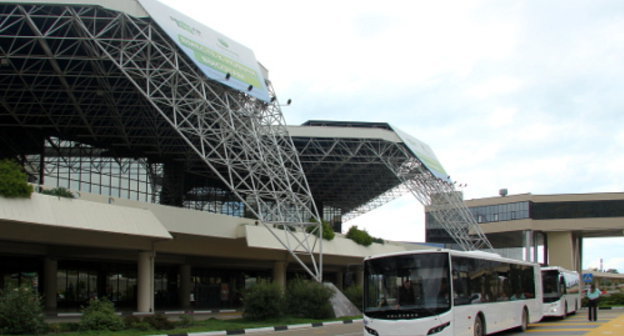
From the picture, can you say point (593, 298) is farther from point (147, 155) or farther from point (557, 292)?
point (147, 155)

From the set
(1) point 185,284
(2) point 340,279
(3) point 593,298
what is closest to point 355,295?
(3) point 593,298

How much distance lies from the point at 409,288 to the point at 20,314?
41.5 feet

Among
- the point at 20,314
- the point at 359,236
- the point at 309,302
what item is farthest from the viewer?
the point at 359,236

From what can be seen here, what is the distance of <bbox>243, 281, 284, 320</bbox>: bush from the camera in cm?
3095

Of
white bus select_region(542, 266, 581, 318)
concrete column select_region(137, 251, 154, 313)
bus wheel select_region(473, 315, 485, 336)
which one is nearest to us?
bus wheel select_region(473, 315, 485, 336)

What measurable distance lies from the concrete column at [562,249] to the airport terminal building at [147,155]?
811 inches

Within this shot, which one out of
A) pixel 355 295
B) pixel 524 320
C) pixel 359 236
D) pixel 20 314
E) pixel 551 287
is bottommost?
pixel 355 295

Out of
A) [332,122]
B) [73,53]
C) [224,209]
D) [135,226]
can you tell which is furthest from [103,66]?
[224,209]

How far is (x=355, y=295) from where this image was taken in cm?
3788

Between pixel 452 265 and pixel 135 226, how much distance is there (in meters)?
18.5

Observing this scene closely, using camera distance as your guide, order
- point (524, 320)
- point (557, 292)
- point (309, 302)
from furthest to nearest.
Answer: point (309, 302), point (557, 292), point (524, 320)

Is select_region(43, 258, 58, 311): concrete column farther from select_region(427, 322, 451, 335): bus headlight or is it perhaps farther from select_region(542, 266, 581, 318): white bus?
select_region(427, 322, 451, 335): bus headlight

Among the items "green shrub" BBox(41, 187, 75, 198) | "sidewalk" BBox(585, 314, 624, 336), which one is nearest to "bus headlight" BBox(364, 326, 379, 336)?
"sidewalk" BBox(585, 314, 624, 336)

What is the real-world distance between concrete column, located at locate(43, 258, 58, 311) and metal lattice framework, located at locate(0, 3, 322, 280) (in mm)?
9758
